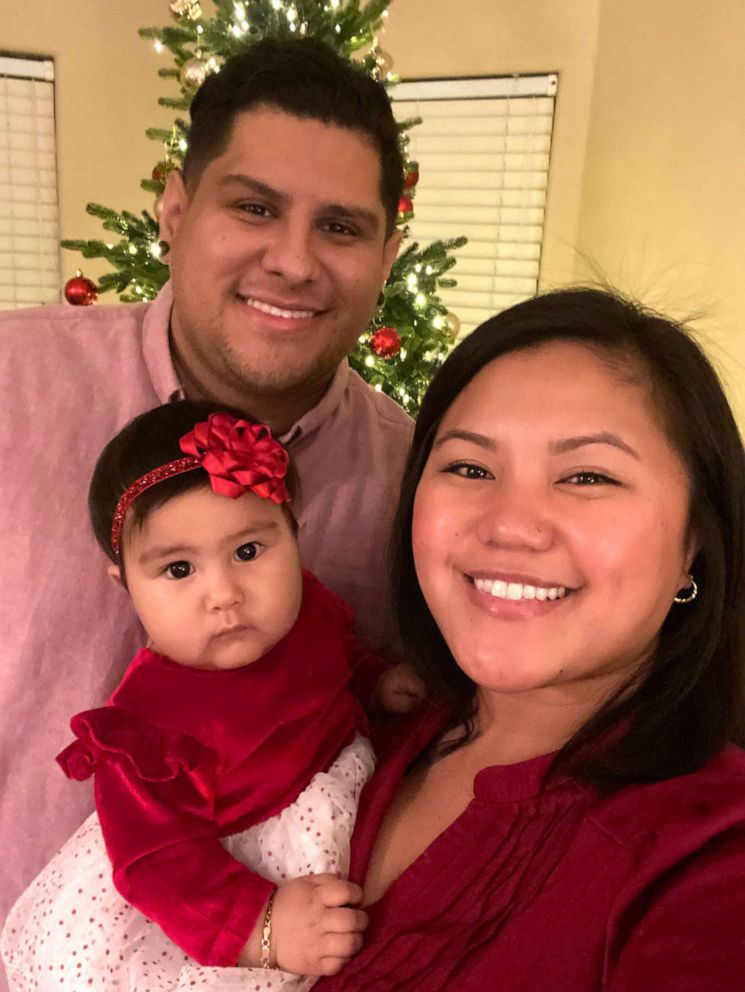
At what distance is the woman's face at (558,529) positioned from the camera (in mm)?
989

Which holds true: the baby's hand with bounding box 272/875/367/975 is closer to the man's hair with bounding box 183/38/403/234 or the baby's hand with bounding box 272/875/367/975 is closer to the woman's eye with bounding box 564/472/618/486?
the woman's eye with bounding box 564/472/618/486

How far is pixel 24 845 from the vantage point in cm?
151

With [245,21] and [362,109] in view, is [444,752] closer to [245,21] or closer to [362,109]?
[362,109]

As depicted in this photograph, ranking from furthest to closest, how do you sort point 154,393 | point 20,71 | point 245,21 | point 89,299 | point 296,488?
point 20,71
point 89,299
point 245,21
point 154,393
point 296,488

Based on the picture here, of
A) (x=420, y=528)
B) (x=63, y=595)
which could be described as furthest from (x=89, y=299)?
(x=420, y=528)

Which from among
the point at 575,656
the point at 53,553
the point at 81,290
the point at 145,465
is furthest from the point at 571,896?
the point at 81,290

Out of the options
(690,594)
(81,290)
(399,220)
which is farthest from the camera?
(81,290)

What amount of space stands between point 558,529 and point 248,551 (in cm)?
52

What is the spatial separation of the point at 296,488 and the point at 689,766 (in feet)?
2.61

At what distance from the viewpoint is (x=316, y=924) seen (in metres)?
1.04

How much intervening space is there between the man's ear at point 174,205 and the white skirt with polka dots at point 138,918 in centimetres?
130

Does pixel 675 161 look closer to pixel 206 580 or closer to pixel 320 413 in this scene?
pixel 320 413

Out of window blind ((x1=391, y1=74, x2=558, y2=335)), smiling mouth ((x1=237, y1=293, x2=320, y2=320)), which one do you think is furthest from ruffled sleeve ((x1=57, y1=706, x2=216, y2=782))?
window blind ((x1=391, y1=74, x2=558, y2=335))

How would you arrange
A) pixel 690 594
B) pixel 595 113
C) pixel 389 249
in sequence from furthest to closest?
1. pixel 595 113
2. pixel 389 249
3. pixel 690 594
